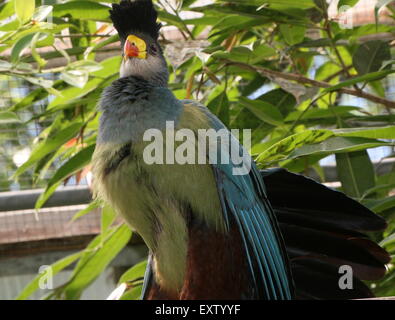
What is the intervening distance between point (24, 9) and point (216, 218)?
658 millimetres

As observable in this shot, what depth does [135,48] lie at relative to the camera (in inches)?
74.2

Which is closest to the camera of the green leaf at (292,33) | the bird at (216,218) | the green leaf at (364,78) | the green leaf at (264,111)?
the bird at (216,218)

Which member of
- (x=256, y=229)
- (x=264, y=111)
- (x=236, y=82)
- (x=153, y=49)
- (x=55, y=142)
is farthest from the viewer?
(x=236, y=82)

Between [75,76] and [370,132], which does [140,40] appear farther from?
[370,132]

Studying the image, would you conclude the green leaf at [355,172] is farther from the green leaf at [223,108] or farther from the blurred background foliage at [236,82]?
the green leaf at [223,108]

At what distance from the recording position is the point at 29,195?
2.71 m

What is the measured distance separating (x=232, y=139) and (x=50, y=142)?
781 millimetres

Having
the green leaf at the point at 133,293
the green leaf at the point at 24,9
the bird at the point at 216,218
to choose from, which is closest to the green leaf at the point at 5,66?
the green leaf at the point at 24,9

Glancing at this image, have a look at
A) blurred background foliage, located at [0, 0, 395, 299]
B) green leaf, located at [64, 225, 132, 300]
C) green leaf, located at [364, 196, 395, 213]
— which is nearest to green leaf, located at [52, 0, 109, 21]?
blurred background foliage, located at [0, 0, 395, 299]

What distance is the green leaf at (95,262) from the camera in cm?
235

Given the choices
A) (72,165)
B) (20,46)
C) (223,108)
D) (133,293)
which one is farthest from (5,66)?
(133,293)

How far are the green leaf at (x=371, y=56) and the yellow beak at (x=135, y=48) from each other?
65 cm
